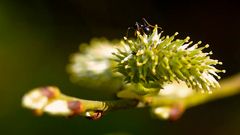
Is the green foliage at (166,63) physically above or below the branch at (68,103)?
above

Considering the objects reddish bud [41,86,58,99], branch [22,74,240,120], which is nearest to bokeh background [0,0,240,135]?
branch [22,74,240,120]

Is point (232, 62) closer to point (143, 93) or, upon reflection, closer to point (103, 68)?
point (103, 68)

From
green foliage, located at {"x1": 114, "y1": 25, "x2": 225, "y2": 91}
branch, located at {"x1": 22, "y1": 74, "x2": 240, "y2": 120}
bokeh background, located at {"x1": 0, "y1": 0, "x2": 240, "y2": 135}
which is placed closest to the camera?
branch, located at {"x1": 22, "y1": 74, "x2": 240, "y2": 120}

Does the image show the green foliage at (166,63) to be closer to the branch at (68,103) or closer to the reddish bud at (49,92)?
the branch at (68,103)

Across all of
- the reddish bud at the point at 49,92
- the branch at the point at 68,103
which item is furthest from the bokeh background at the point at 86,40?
the reddish bud at the point at 49,92

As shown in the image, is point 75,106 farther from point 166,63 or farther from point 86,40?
point 86,40

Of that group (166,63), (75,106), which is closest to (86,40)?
(166,63)

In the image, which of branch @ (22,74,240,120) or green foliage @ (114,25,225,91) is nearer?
branch @ (22,74,240,120)

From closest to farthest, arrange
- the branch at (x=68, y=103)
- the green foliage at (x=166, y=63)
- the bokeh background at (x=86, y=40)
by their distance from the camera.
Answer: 1. the branch at (x=68, y=103)
2. the green foliage at (x=166, y=63)
3. the bokeh background at (x=86, y=40)

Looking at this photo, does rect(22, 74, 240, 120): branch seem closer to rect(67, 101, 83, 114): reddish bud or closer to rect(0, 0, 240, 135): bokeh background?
rect(67, 101, 83, 114): reddish bud

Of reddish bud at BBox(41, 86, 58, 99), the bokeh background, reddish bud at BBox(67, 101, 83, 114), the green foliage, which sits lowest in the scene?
reddish bud at BBox(67, 101, 83, 114)
